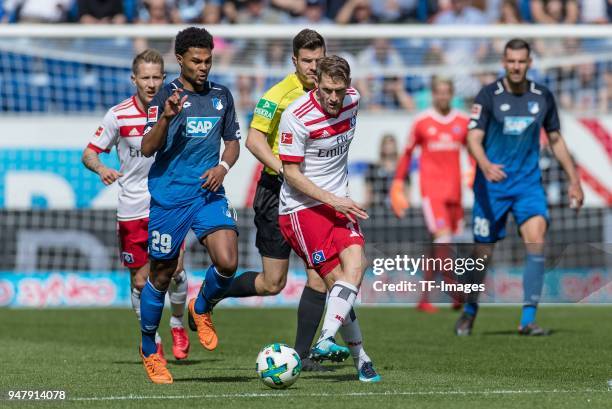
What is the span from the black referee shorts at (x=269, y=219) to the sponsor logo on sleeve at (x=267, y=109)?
511 mm

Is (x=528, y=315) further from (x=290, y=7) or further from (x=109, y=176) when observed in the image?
(x=290, y=7)

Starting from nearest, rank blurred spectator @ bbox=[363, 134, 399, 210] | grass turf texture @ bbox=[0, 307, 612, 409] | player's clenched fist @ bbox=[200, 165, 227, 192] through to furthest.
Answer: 1. grass turf texture @ bbox=[0, 307, 612, 409]
2. player's clenched fist @ bbox=[200, 165, 227, 192]
3. blurred spectator @ bbox=[363, 134, 399, 210]

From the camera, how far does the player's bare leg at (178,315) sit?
1045 centimetres

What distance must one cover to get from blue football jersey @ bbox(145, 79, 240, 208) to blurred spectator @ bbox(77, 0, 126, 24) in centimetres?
1038

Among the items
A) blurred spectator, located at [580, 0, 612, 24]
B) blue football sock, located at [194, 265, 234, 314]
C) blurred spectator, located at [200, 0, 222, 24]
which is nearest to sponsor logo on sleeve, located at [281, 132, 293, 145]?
blue football sock, located at [194, 265, 234, 314]

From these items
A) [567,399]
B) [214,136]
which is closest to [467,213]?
[214,136]

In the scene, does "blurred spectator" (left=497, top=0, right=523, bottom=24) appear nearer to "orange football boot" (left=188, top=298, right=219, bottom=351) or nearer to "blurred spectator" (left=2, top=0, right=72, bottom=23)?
"blurred spectator" (left=2, top=0, right=72, bottom=23)

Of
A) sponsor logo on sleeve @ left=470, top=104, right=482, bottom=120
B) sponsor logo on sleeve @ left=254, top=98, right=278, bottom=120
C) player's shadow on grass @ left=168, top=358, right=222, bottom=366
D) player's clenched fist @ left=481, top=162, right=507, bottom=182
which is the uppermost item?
sponsor logo on sleeve @ left=254, top=98, right=278, bottom=120

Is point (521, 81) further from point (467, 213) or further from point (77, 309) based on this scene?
point (77, 309)

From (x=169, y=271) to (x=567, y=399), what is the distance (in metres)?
2.92

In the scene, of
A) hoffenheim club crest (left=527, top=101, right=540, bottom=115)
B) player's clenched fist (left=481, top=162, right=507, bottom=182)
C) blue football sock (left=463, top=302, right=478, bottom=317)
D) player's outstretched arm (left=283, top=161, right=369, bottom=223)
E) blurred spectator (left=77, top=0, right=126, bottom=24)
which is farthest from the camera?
blurred spectator (left=77, top=0, right=126, bottom=24)

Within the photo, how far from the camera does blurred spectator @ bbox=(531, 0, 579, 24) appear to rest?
19.4m

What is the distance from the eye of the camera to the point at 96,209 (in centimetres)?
1758

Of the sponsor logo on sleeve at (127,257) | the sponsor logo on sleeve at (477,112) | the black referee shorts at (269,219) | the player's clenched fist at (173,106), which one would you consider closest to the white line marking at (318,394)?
the player's clenched fist at (173,106)
